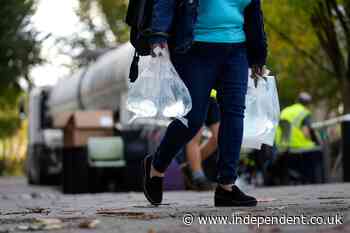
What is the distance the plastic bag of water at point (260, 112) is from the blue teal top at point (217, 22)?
740 mm

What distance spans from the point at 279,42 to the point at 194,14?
16228 mm

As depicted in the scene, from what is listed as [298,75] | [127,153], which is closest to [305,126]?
[127,153]

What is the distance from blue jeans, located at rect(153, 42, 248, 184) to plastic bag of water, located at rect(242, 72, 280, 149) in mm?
596

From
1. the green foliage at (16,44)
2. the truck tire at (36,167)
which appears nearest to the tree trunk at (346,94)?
the green foliage at (16,44)

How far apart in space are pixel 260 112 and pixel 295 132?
901cm

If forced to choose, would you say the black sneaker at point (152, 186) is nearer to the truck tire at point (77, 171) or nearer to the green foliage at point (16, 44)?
the truck tire at point (77, 171)

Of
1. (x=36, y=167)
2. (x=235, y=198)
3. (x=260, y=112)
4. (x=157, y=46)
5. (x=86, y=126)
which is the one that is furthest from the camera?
(x=36, y=167)

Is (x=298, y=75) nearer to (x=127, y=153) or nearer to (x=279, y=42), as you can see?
(x=279, y=42)

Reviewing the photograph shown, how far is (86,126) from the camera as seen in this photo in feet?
54.3

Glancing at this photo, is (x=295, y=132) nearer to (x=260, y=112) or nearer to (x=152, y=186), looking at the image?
(x=260, y=112)

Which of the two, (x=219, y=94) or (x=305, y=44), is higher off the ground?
(x=305, y=44)

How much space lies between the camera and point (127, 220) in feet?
17.8

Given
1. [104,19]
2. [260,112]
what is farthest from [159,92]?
[104,19]

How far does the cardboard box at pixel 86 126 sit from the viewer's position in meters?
16.5
